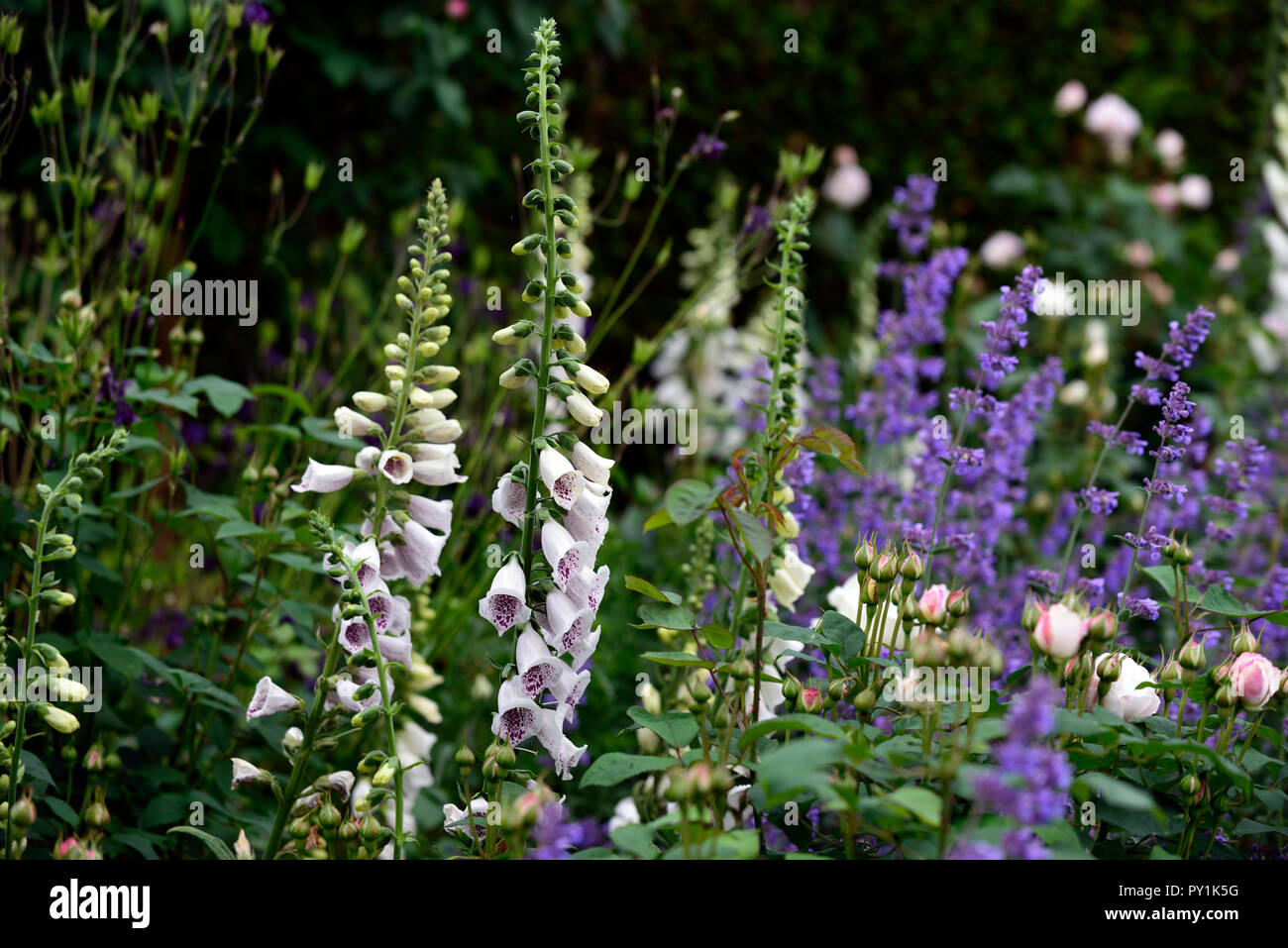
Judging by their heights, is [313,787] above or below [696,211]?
below

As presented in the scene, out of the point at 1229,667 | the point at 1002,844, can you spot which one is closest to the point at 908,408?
the point at 1229,667

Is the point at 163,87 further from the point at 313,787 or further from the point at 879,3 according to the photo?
the point at 879,3

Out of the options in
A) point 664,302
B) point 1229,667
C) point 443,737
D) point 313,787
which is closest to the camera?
point 1229,667

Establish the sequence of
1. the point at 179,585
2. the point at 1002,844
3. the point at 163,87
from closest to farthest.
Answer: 1. the point at 1002,844
2. the point at 179,585
3. the point at 163,87

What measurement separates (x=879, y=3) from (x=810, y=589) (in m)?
4.69

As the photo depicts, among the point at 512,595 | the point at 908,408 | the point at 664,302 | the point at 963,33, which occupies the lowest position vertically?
the point at 512,595

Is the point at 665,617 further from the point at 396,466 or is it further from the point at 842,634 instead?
the point at 396,466

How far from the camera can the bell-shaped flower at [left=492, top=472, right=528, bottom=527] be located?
5.51 ft

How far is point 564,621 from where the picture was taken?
162 cm

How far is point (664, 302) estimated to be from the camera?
21.5 feet

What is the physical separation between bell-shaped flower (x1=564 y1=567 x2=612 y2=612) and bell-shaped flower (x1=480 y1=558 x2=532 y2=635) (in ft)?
0.22

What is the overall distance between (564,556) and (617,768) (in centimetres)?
31

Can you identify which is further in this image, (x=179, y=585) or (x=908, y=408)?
(x=179, y=585)

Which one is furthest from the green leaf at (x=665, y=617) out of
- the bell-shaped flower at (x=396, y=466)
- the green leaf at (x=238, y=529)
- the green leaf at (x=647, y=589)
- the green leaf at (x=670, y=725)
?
the green leaf at (x=238, y=529)
